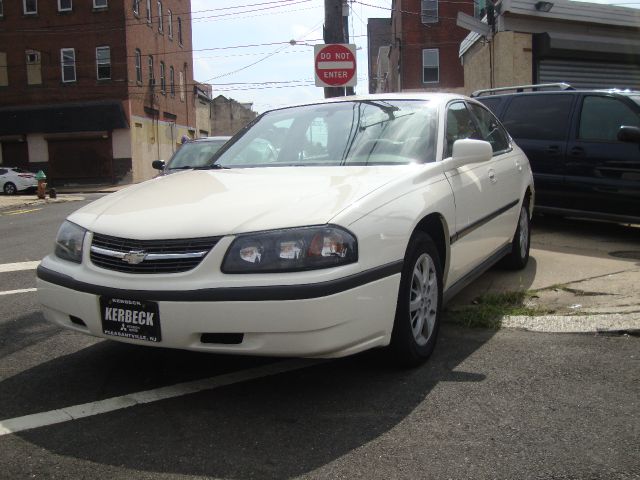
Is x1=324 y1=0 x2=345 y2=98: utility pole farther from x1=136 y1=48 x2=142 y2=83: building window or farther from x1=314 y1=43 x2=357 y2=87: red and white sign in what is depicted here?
x1=136 y1=48 x2=142 y2=83: building window

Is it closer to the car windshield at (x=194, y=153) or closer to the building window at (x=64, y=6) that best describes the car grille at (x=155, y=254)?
the car windshield at (x=194, y=153)

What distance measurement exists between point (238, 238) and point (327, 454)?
1.03 m

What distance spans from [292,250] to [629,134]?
5078 millimetres

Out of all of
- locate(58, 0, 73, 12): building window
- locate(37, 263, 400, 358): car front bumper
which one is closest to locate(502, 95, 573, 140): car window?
locate(37, 263, 400, 358): car front bumper

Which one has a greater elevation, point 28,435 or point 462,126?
point 462,126

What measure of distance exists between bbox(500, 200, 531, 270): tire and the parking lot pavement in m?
0.08

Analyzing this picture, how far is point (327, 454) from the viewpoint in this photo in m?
2.67

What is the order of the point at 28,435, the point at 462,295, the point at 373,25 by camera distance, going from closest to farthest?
the point at 28,435
the point at 462,295
the point at 373,25

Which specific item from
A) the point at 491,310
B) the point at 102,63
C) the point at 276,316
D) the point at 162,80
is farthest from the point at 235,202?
the point at 162,80

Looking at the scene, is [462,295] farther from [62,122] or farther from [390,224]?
[62,122]

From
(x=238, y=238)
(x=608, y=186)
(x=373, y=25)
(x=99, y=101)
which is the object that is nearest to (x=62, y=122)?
(x=99, y=101)

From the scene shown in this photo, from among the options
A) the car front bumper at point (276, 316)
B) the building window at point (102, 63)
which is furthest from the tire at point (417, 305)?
the building window at point (102, 63)

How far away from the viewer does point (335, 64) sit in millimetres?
10523

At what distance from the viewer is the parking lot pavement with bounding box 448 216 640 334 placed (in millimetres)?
4449
